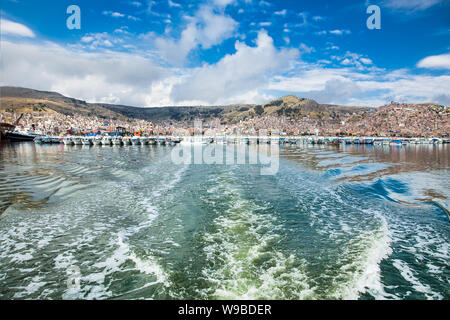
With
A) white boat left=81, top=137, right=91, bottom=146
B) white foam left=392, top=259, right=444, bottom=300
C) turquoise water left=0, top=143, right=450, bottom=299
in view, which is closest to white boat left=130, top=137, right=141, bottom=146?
white boat left=81, top=137, right=91, bottom=146

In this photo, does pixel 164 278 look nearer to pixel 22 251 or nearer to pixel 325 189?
pixel 22 251

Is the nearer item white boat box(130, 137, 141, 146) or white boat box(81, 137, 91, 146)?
white boat box(81, 137, 91, 146)

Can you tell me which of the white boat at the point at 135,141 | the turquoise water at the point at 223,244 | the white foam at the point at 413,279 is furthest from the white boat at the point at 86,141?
the white foam at the point at 413,279

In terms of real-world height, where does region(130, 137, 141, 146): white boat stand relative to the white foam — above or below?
above

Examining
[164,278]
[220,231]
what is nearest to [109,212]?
[220,231]

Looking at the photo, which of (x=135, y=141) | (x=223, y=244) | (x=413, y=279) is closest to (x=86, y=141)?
(x=135, y=141)

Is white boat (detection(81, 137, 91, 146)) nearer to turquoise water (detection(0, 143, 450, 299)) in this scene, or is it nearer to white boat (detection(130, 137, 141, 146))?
white boat (detection(130, 137, 141, 146))

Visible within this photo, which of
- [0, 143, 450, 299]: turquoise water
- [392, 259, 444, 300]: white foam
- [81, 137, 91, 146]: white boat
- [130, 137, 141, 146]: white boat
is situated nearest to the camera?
[392, 259, 444, 300]: white foam

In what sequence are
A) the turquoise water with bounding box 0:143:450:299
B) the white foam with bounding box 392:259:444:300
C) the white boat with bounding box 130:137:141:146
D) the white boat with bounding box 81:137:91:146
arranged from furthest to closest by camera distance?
the white boat with bounding box 130:137:141:146 < the white boat with bounding box 81:137:91:146 < the turquoise water with bounding box 0:143:450:299 < the white foam with bounding box 392:259:444:300
